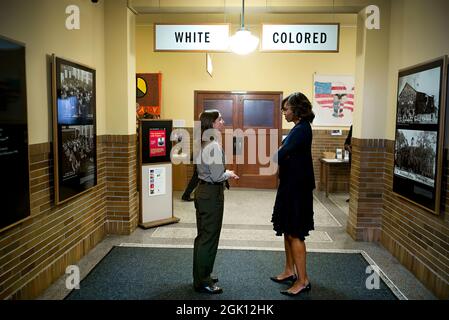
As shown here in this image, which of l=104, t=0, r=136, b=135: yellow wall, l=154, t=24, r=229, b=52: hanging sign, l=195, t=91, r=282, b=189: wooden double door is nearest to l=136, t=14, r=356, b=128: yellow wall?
l=195, t=91, r=282, b=189: wooden double door

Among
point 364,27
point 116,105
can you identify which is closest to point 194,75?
point 116,105

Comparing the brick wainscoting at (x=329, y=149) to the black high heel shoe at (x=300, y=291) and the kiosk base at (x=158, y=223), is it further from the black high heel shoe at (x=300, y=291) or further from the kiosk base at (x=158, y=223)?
the black high heel shoe at (x=300, y=291)

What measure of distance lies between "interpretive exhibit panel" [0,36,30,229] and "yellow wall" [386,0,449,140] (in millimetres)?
3478

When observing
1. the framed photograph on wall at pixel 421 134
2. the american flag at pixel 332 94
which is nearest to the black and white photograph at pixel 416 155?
the framed photograph on wall at pixel 421 134

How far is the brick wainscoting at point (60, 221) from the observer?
2906mm

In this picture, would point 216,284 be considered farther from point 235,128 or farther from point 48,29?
point 235,128

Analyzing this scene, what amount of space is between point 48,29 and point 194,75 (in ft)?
16.1

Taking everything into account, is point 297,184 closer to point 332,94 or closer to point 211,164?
point 211,164

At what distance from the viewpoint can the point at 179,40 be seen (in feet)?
14.6

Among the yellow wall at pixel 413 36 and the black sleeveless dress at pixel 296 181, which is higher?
the yellow wall at pixel 413 36

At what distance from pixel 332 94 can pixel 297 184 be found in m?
5.51

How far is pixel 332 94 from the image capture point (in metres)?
8.14

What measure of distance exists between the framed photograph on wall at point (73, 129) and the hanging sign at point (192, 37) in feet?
2.96
